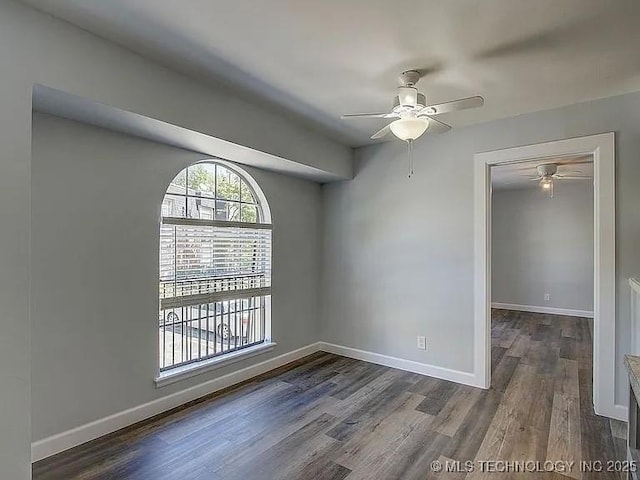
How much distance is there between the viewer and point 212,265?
3225mm

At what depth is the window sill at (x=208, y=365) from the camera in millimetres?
2805

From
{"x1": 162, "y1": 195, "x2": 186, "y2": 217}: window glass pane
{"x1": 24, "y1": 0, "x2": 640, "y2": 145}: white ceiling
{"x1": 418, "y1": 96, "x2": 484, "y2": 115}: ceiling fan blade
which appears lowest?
{"x1": 162, "y1": 195, "x2": 186, "y2": 217}: window glass pane

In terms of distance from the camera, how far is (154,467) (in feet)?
6.86

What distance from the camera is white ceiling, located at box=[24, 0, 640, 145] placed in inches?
67.8

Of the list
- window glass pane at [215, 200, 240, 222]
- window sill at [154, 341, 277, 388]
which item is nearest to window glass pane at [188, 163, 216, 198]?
window glass pane at [215, 200, 240, 222]

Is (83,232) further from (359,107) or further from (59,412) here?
(359,107)

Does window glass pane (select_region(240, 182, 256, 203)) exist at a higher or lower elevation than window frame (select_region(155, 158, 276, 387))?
higher

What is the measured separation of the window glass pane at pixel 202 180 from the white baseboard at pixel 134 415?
5.57ft

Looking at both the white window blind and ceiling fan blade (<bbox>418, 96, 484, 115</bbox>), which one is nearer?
ceiling fan blade (<bbox>418, 96, 484, 115</bbox>)

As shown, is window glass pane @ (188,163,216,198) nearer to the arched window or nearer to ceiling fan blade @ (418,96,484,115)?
the arched window

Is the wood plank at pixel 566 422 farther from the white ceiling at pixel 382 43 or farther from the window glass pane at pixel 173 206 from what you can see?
the window glass pane at pixel 173 206

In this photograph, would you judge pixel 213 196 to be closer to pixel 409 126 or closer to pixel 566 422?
pixel 409 126

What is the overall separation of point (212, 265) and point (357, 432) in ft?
6.08

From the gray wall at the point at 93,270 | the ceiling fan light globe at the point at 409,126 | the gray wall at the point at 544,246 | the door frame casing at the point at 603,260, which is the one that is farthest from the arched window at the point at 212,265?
the gray wall at the point at 544,246
